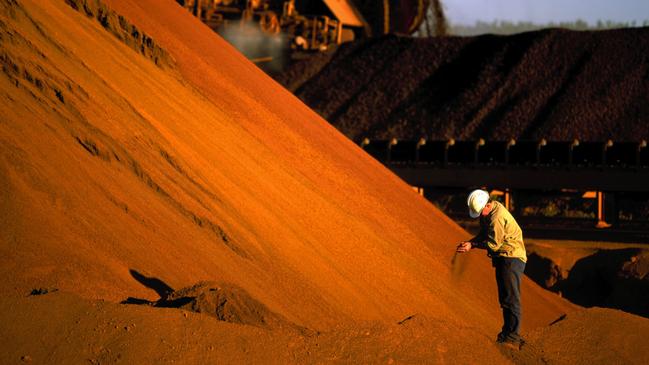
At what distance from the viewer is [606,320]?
979cm

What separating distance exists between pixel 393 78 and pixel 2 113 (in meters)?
33.1

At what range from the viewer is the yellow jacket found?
8039 millimetres

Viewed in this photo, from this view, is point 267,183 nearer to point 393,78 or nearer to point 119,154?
point 119,154

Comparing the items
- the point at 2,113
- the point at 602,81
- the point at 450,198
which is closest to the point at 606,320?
the point at 2,113

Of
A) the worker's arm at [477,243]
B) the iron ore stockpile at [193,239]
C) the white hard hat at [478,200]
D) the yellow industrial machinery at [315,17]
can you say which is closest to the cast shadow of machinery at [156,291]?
the iron ore stockpile at [193,239]

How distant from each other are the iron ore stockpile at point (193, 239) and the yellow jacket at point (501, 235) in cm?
79

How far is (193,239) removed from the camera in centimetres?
760

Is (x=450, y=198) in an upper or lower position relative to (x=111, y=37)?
lower

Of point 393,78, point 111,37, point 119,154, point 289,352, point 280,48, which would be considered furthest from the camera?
point 280,48

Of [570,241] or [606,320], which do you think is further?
[570,241]

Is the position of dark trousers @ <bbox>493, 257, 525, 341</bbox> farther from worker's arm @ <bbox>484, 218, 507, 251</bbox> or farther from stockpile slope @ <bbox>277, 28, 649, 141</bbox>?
stockpile slope @ <bbox>277, 28, 649, 141</bbox>

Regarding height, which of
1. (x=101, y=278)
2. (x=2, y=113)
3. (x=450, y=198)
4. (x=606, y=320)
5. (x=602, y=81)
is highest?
(x=2, y=113)

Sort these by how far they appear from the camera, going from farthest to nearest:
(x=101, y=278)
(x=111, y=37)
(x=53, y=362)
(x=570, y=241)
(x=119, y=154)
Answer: (x=570, y=241), (x=111, y=37), (x=119, y=154), (x=101, y=278), (x=53, y=362)

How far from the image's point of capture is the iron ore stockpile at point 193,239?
19.6 feet
